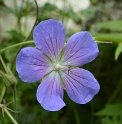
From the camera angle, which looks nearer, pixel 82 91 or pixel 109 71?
pixel 82 91

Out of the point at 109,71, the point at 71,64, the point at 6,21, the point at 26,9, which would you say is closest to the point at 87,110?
the point at 109,71

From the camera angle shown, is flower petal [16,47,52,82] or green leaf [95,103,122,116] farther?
green leaf [95,103,122,116]

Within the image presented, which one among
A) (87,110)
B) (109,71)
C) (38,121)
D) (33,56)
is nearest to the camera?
(33,56)

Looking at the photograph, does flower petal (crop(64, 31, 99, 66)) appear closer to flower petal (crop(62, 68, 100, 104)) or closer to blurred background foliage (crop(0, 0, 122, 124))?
flower petal (crop(62, 68, 100, 104))

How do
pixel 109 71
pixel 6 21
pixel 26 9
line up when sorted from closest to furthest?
pixel 26 9
pixel 109 71
pixel 6 21

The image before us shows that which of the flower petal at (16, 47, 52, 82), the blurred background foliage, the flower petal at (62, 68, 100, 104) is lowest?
the blurred background foliage

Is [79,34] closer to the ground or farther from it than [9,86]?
farther from it

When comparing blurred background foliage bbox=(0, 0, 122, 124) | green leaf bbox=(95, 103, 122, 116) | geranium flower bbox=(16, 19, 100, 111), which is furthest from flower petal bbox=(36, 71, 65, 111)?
green leaf bbox=(95, 103, 122, 116)

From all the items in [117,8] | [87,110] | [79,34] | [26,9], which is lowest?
[87,110]

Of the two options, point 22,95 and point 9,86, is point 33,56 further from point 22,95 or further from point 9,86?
point 22,95
